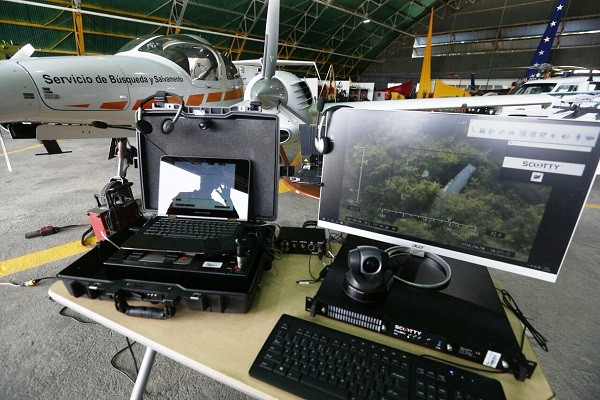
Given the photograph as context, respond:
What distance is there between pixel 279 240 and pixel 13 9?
46.1 ft

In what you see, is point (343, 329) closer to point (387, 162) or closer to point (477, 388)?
point (477, 388)

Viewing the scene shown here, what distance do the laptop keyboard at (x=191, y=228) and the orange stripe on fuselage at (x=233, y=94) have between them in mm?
3287

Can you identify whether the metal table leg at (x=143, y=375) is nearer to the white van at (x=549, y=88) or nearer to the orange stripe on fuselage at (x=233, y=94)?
the orange stripe on fuselage at (x=233, y=94)

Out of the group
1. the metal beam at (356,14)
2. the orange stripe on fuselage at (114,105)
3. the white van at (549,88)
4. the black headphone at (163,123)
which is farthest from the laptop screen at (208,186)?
the metal beam at (356,14)

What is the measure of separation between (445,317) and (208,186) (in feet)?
3.12

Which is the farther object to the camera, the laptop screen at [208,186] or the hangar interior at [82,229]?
the hangar interior at [82,229]

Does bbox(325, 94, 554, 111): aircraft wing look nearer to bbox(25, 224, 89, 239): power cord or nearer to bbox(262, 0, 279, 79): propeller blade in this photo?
bbox(262, 0, 279, 79): propeller blade

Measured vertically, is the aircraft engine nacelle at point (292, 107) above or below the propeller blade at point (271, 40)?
below

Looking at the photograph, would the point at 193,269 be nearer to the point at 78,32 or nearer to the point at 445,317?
the point at 445,317

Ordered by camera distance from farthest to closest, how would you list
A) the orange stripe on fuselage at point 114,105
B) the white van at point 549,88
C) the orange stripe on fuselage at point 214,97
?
the white van at point 549,88
the orange stripe on fuselage at point 214,97
the orange stripe on fuselage at point 114,105

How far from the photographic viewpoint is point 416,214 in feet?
3.09

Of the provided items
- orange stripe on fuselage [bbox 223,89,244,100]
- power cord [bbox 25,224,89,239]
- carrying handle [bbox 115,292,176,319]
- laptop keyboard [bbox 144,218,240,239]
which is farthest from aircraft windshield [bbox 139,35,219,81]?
carrying handle [bbox 115,292,176,319]

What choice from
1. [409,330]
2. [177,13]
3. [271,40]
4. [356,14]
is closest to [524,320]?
[409,330]

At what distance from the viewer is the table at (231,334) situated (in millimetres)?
679
